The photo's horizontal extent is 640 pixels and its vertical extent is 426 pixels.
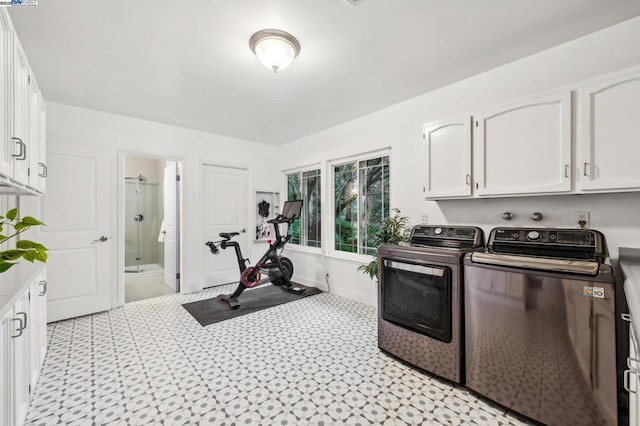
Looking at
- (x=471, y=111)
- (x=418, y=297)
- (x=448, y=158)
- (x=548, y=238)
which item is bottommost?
(x=418, y=297)

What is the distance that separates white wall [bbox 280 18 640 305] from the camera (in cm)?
192

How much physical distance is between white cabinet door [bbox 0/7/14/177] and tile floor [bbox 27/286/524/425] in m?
1.54

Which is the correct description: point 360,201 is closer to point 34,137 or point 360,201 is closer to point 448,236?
point 448,236

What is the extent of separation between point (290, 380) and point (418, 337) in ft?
3.36

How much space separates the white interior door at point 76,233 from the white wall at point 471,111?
2.89 metres

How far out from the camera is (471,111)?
233 cm

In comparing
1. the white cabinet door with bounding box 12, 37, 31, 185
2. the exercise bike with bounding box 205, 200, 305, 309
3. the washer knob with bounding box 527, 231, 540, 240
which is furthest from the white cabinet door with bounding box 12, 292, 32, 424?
the washer knob with bounding box 527, 231, 540, 240

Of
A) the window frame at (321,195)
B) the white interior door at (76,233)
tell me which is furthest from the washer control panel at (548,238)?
the white interior door at (76,233)

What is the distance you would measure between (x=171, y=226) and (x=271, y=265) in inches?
75.7

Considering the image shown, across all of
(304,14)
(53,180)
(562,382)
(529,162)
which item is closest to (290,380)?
(562,382)

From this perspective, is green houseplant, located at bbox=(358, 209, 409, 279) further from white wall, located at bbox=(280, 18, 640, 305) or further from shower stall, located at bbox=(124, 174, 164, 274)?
shower stall, located at bbox=(124, 174, 164, 274)

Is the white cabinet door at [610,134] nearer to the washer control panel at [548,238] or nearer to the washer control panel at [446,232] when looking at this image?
the washer control panel at [548,238]

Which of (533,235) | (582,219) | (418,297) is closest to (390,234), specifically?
(418,297)

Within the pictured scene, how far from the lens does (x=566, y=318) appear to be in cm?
152
